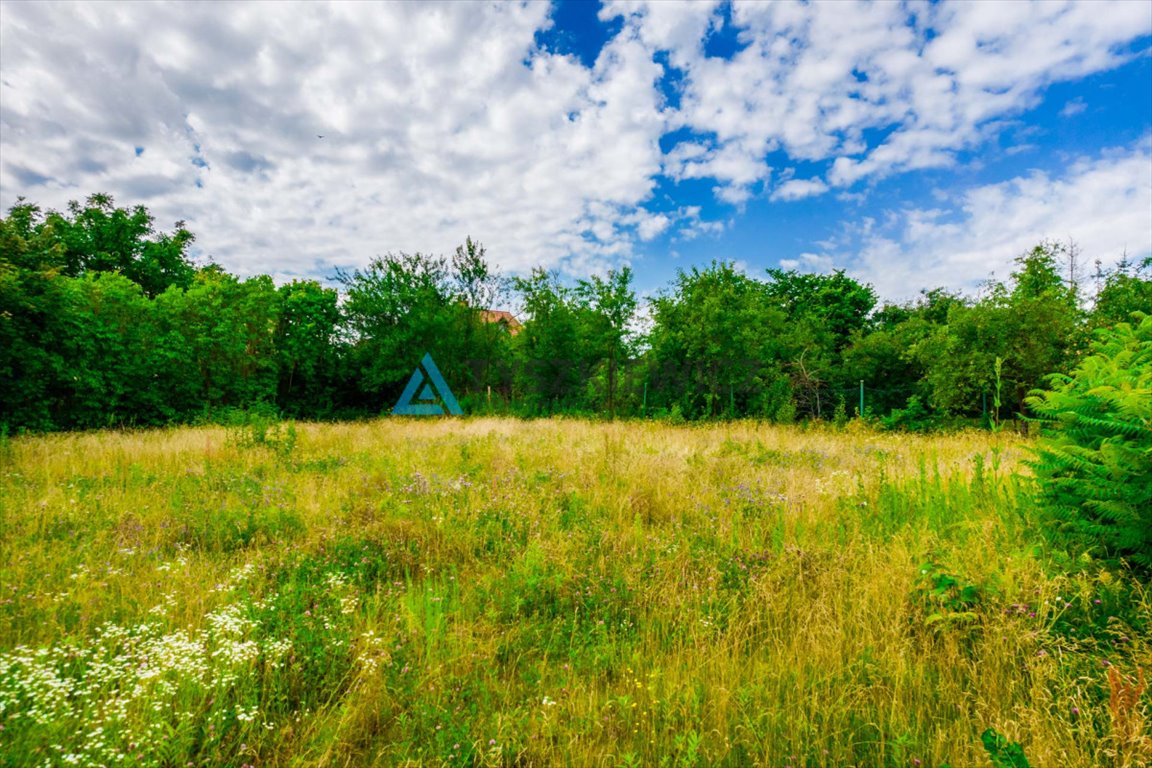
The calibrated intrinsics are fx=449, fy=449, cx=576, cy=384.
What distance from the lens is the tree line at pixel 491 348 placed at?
1047 centimetres

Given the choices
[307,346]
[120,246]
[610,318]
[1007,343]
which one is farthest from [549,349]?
[120,246]

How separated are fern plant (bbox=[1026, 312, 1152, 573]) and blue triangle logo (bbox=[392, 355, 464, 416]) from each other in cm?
1696

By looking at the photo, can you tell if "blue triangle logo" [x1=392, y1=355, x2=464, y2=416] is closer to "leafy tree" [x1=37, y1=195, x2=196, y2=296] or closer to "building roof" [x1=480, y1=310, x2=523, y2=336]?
"building roof" [x1=480, y1=310, x2=523, y2=336]

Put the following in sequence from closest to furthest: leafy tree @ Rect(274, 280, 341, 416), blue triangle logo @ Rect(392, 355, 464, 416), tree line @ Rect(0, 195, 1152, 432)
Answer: tree line @ Rect(0, 195, 1152, 432) < leafy tree @ Rect(274, 280, 341, 416) < blue triangle logo @ Rect(392, 355, 464, 416)

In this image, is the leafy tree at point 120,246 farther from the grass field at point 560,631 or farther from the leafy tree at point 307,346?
the grass field at point 560,631

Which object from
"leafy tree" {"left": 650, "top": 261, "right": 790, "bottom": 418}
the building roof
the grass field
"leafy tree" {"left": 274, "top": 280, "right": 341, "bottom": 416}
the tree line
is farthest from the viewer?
the building roof

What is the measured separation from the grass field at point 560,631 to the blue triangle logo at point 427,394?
43.6 ft

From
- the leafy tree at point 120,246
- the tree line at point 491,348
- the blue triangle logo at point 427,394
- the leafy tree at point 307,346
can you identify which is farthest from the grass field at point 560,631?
the leafy tree at point 120,246

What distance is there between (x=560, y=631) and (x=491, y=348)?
16.9 m

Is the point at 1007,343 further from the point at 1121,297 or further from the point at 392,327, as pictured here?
the point at 392,327

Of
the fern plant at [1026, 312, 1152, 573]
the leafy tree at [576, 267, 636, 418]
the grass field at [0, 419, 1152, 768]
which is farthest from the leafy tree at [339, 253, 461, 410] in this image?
the fern plant at [1026, 312, 1152, 573]

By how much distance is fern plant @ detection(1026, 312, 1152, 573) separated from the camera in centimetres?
244

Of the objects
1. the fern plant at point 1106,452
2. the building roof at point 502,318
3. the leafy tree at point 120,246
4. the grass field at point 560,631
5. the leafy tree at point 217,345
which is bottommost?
the grass field at point 560,631

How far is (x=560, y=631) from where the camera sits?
2658 mm
